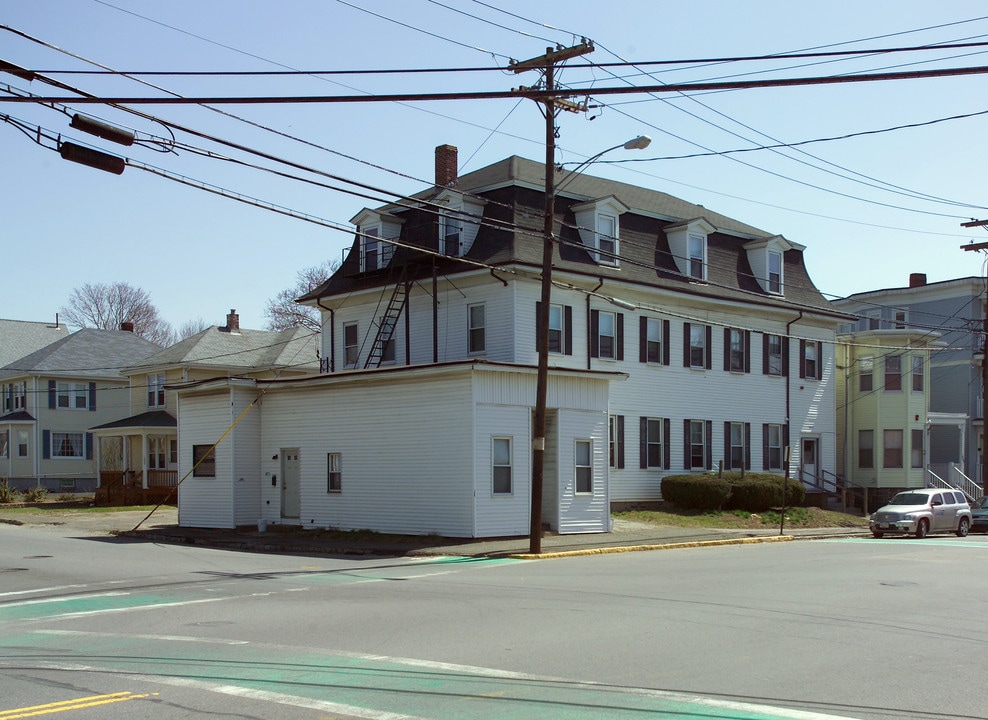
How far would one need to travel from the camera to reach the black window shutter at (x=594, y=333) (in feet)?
113

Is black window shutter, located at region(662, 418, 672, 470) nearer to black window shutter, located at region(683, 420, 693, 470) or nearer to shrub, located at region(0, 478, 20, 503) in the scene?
black window shutter, located at region(683, 420, 693, 470)

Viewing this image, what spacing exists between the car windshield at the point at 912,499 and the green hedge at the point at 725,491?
197 inches

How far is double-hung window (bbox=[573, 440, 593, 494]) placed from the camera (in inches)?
1125

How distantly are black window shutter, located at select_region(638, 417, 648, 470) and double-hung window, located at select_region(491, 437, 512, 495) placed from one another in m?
10.6

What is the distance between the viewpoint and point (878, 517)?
103 ft

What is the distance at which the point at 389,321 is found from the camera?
36.0 m

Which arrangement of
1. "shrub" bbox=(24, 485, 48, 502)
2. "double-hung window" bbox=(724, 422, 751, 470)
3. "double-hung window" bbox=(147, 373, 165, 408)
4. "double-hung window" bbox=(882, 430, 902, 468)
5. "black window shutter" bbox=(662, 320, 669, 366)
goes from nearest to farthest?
"black window shutter" bbox=(662, 320, 669, 366) → "double-hung window" bbox=(724, 422, 751, 470) → "double-hung window" bbox=(882, 430, 902, 468) → "shrub" bbox=(24, 485, 48, 502) → "double-hung window" bbox=(147, 373, 165, 408)

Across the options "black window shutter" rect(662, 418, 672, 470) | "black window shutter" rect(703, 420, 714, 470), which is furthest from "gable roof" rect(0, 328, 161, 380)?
"black window shutter" rect(703, 420, 714, 470)

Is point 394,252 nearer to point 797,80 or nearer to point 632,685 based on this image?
point 797,80

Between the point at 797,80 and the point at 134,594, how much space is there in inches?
508

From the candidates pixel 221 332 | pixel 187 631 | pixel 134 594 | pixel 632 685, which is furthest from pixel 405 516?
pixel 221 332

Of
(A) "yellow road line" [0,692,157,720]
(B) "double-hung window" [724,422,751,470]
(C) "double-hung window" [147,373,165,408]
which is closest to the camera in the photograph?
(A) "yellow road line" [0,692,157,720]

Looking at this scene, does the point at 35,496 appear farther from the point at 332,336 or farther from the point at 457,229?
the point at 457,229

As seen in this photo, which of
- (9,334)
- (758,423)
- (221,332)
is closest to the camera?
(758,423)
